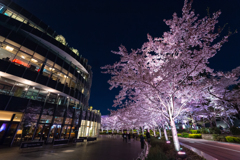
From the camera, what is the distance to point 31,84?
15.1m

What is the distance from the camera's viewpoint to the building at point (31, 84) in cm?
1288

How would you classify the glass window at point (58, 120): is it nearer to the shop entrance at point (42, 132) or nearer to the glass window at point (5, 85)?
the shop entrance at point (42, 132)

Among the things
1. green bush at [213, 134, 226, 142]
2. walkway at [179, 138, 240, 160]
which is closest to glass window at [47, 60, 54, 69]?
walkway at [179, 138, 240, 160]

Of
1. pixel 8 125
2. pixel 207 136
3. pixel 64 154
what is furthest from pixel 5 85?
pixel 207 136

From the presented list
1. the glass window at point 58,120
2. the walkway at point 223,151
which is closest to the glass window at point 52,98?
the glass window at point 58,120

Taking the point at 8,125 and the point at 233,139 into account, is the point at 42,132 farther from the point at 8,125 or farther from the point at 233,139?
the point at 233,139


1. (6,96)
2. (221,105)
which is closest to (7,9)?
(6,96)

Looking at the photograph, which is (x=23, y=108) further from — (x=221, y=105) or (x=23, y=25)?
(x=221, y=105)

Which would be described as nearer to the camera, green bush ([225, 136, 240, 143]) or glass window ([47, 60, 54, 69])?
green bush ([225, 136, 240, 143])

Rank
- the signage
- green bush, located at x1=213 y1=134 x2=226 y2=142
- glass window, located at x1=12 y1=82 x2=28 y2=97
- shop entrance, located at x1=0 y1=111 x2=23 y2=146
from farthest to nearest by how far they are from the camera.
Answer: green bush, located at x1=213 y1=134 x2=226 y2=142
glass window, located at x1=12 y1=82 x2=28 y2=97
shop entrance, located at x1=0 y1=111 x2=23 y2=146
the signage

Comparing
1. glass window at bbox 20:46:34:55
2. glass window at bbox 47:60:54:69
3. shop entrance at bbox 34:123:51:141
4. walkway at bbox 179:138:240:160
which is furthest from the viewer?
glass window at bbox 47:60:54:69

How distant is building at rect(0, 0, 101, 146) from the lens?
1288cm

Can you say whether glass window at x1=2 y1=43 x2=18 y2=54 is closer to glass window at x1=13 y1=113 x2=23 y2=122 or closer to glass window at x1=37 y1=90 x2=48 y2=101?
glass window at x1=37 y1=90 x2=48 y2=101

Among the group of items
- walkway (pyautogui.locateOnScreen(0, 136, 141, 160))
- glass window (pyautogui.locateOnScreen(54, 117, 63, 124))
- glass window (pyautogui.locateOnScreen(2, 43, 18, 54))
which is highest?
glass window (pyautogui.locateOnScreen(2, 43, 18, 54))
